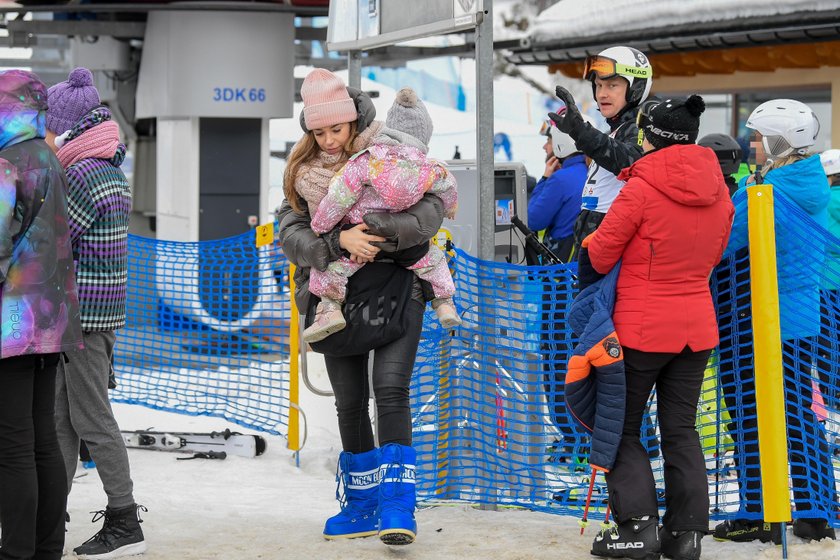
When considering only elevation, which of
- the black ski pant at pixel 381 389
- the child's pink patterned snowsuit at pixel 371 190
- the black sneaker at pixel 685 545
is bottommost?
the black sneaker at pixel 685 545

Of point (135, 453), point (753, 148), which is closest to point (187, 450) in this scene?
point (135, 453)

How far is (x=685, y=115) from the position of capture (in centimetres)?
459

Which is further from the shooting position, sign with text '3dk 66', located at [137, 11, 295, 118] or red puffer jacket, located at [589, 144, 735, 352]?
sign with text '3dk 66', located at [137, 11, 295, 118]

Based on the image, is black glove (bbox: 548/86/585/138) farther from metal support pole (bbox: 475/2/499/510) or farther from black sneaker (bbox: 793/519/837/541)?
black sneaker (bbox: 793/519/837/541)

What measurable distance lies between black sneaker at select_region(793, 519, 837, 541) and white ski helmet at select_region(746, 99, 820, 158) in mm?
1472

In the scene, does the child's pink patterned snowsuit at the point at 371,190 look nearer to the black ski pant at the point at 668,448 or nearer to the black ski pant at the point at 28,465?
the black ski pant at the point at 668,448

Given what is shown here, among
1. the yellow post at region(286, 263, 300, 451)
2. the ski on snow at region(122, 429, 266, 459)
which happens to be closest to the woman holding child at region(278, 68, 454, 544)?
the yellow post at region(286, 263, 300, 451)

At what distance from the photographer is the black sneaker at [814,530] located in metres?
4.96

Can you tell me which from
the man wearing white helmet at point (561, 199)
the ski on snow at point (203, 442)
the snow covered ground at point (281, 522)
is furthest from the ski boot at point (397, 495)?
the man wearing white helmet at point (561, 199)

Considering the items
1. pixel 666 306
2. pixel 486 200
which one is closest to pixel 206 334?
pixel 486 200

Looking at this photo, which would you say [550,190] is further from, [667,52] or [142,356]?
[667,52]

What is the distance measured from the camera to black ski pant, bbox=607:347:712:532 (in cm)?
462

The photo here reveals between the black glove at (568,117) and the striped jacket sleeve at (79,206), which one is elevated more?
the black glove at (568,117)

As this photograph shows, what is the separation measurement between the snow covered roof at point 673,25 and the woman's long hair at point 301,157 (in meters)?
8.62
